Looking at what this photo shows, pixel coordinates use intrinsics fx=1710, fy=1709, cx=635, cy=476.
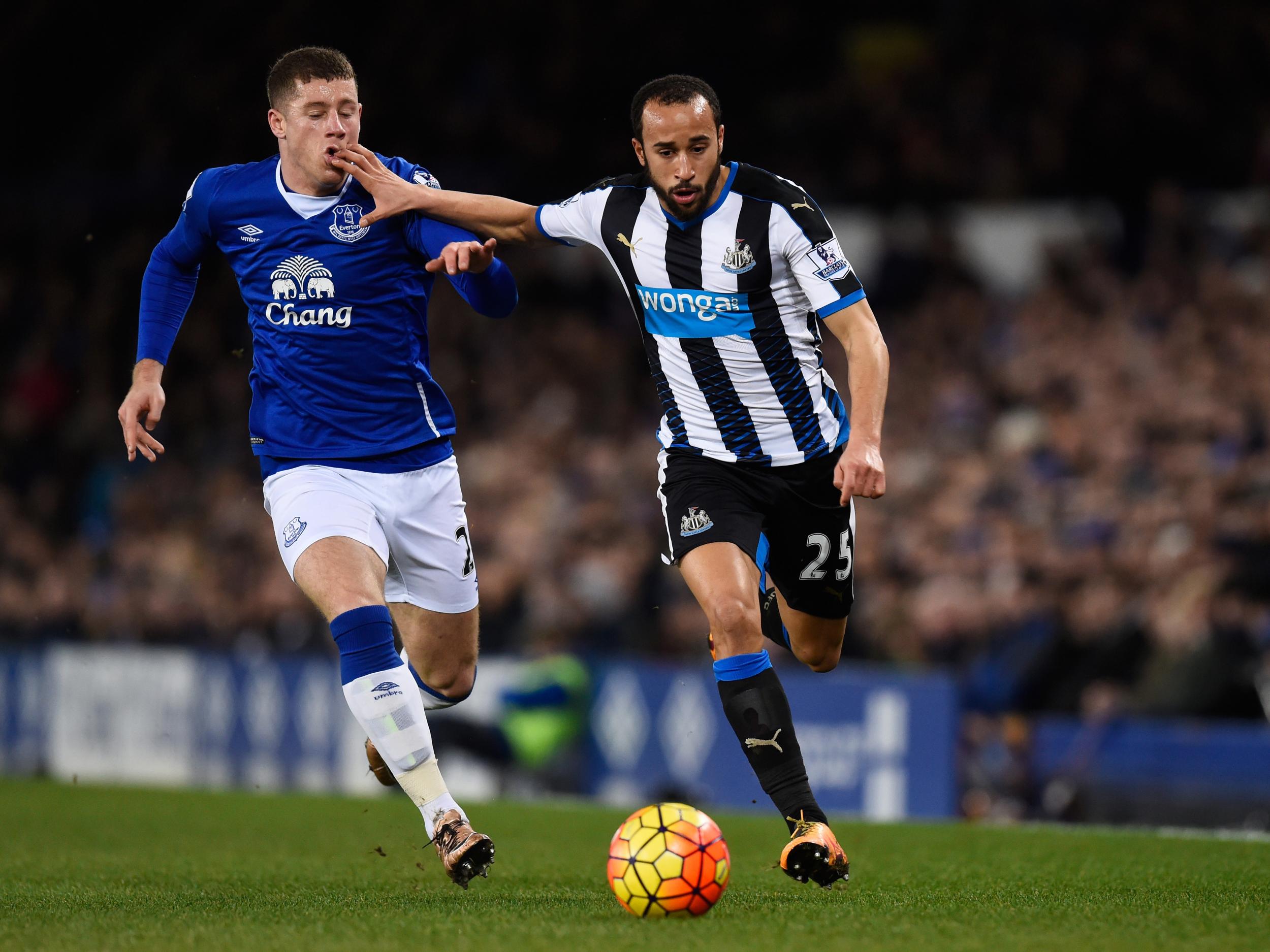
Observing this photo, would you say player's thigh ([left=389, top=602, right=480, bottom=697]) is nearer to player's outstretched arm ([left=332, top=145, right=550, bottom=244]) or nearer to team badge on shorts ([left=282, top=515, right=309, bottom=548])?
team badge on shorts ([left=282, top=515, right=309, bottom=548])

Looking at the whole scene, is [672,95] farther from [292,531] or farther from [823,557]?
[292,531]

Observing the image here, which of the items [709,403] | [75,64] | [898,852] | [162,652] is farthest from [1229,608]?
[75,64]

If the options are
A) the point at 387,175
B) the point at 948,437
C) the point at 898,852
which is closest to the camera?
the point at 387,175

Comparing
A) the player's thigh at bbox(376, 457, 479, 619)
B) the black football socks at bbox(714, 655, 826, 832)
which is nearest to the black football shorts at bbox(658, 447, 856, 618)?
the black football socks at bbox(714, 655, 826, 832)

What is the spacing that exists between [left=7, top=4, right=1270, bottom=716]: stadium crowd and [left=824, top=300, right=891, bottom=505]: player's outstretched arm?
4.92 m

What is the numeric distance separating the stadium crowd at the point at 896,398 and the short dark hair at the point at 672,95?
540cm

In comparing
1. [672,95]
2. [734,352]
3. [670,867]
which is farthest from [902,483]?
[670,867]

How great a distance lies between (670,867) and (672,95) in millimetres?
2457

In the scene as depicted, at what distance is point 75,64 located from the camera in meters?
18.5

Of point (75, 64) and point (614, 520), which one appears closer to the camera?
point (614, 520)

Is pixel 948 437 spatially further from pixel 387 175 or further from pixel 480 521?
pixel 387 175

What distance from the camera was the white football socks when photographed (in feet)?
18.0

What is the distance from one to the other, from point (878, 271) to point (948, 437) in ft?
8.59

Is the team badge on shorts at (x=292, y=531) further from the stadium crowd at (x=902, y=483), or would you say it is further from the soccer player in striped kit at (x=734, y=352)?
the stadium crowd at (x=902, y=483)
